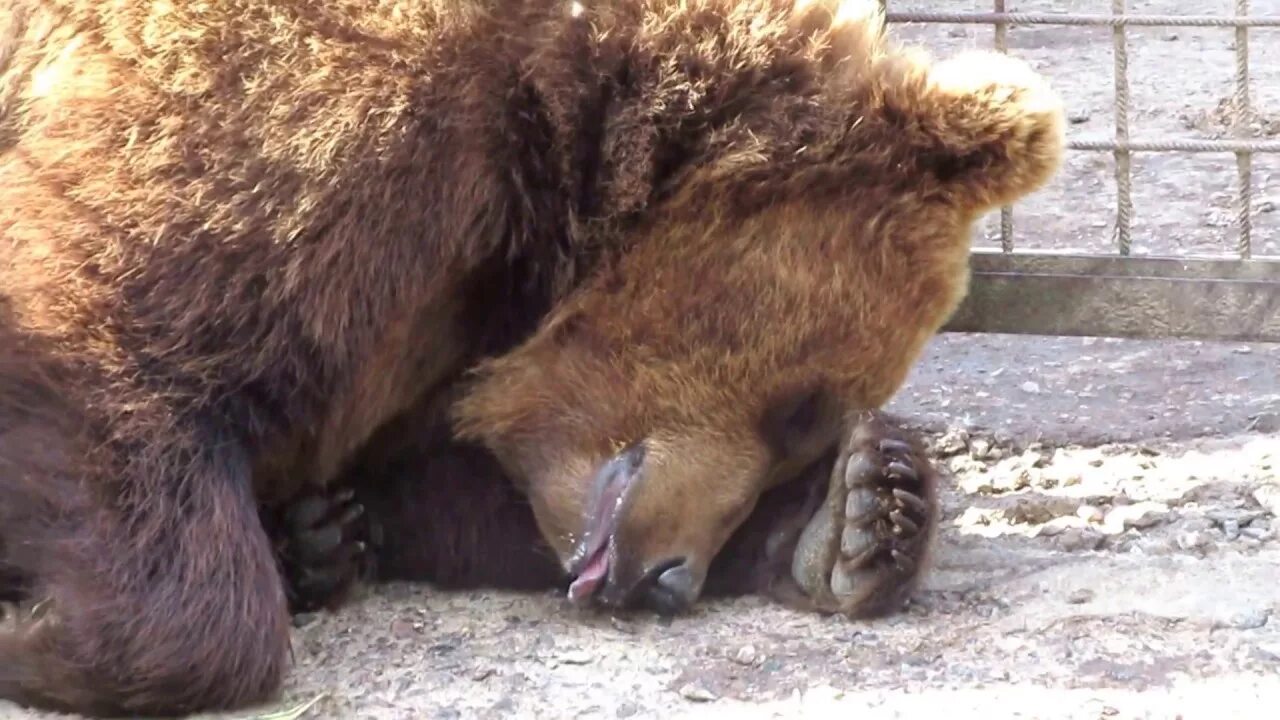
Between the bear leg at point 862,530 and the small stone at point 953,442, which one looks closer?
the bear leg at point 862,530

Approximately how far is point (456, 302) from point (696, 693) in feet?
3.07

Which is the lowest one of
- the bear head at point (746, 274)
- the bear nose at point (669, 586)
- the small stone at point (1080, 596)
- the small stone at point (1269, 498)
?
the small stone at point (1080, 596)

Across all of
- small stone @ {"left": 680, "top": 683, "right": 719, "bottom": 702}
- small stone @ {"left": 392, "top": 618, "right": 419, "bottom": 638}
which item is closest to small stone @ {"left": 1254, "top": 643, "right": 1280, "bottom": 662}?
small stone @ {"left": 680, "top": 683, "right": 719, "bottom": 702}

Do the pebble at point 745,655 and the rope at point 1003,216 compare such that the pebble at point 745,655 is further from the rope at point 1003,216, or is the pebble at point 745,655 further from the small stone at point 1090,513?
the rope at point 1003,216

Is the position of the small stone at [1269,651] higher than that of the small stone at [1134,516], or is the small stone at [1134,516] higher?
the small stone at [1134,516]

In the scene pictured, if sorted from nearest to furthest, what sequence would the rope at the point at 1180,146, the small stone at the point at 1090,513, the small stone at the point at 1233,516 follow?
the small stone at the point at 1233,516 < the small stone at the point at 1090,513 < the rope at the point at 1180,146

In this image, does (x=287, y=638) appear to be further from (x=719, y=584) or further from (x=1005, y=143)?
Answer: (x=1005, y=143)

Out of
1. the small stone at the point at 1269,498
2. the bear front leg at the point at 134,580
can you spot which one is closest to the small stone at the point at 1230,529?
the small stone at the point at 1269,498

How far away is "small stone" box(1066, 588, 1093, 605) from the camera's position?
357cm

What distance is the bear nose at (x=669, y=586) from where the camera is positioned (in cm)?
340

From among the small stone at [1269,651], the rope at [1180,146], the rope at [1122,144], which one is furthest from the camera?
the rope at [1122,144]

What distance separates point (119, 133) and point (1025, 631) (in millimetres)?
1920

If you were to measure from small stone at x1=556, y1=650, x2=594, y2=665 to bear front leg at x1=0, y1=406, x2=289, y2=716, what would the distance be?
1.70 feet

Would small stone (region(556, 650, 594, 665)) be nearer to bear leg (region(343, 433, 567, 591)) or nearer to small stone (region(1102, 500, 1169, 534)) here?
bear leg (region(343, 433, 567, 591))
